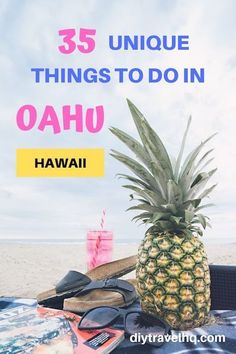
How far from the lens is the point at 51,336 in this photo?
82 centimetres

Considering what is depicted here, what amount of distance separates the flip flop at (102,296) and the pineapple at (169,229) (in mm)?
90

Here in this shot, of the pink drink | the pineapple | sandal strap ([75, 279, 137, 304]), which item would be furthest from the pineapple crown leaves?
the pink drink

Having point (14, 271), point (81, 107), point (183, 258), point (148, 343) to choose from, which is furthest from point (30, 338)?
point (14, 271)

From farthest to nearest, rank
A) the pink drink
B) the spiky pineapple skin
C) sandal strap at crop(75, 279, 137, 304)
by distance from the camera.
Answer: the pink drink
sandal strap at crop(75, 279, 137, 304)
the spiky pineapple skin

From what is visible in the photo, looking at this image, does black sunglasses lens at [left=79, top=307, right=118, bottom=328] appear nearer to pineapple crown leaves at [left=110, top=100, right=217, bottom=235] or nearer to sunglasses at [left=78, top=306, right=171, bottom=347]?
sunglasses at [left=78, top=306, right=171, bottom=347]

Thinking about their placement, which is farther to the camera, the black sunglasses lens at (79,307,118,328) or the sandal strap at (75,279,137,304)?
the sandal strap at (75,279,137,304)

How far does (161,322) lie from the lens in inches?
36.1

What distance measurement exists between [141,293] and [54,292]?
0.32 metres

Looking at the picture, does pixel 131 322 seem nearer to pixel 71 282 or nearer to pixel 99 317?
pixel 99 317

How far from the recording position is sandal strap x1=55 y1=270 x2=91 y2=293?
119 centimetres

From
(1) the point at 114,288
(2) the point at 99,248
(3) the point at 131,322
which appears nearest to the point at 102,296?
(1) the point at 114,288

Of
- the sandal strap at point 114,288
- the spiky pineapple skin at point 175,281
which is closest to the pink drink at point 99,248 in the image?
the sandal strap at point 114,288

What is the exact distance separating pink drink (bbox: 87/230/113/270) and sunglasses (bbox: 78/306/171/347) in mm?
814

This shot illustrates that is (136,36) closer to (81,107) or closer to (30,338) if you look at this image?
(81,107)
